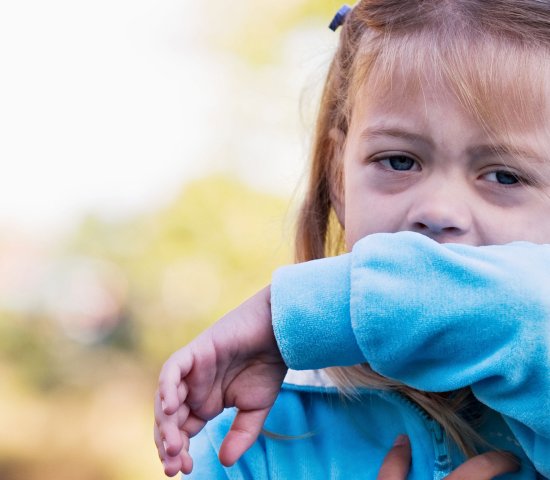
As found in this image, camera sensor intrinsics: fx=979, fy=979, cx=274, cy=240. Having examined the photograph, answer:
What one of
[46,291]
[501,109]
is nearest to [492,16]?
[501,109]

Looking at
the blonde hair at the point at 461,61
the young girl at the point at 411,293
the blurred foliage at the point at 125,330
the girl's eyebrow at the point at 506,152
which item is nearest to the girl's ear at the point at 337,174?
the young girl at the point at 411,293

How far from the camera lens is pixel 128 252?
7367mm

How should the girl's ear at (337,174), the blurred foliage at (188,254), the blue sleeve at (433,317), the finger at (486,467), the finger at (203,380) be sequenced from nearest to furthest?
1. the blue sleeve at (433,317)
2. the finger at (203,380)
3. the finger at (486,467)
4. the girl's ear at (337,174)
5. the blurred foliage at (188,254)

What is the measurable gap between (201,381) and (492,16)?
0.86m

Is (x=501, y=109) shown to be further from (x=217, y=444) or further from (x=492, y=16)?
(x=217, y=444)

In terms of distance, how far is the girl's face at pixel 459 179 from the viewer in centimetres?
167

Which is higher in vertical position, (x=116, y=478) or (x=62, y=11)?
(x=62, y=11)

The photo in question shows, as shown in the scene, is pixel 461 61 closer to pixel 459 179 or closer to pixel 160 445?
pixel 459 179

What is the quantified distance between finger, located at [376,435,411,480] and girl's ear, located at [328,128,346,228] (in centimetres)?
57

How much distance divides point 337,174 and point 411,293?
84 cm

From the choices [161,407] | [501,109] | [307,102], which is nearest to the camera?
[161,407]

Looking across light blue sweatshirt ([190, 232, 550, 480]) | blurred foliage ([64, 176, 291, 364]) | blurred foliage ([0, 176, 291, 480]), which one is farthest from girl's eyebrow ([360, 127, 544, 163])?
blurred foliage ([0, 176, 291, 480])

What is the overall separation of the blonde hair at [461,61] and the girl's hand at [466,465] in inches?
3.1

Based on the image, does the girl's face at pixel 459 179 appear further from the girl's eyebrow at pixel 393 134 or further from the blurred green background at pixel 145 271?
the blurred green background at pixel 145 271
